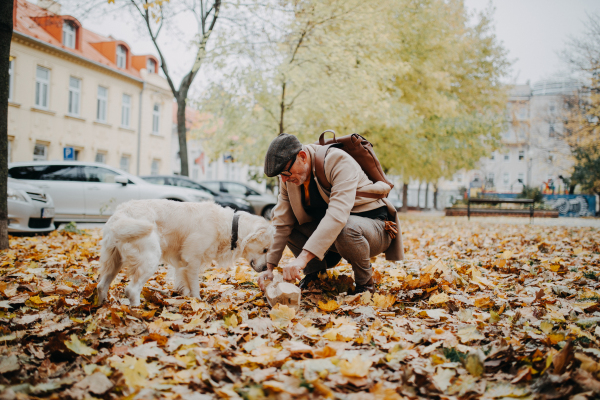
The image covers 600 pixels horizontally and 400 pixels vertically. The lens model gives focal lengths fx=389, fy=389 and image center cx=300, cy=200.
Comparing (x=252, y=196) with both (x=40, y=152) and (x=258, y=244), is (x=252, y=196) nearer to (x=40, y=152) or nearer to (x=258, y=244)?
(x=258, y=244)

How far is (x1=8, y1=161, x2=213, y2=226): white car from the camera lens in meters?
9.09

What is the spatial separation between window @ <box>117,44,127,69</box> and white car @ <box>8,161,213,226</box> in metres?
18.8

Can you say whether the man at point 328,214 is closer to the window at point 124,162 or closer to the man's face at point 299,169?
the man's face at point 299,169

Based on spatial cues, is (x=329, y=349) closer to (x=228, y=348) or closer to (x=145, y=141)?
(x=228, y=348)

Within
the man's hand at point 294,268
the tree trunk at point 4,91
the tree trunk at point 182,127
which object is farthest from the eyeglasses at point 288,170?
the tree trunk at point 182,127

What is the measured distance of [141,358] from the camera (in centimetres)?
207

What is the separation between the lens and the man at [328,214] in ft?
9.55

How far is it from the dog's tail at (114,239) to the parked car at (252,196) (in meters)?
9.84

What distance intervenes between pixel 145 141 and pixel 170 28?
14.0m

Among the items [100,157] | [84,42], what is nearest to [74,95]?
[100,157]

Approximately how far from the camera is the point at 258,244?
3.69m

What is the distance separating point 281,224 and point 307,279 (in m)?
0.71

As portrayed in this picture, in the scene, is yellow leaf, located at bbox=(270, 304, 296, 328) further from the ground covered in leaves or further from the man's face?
the man's face

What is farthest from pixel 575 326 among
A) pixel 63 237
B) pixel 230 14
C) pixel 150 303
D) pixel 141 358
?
pixel 230 14
